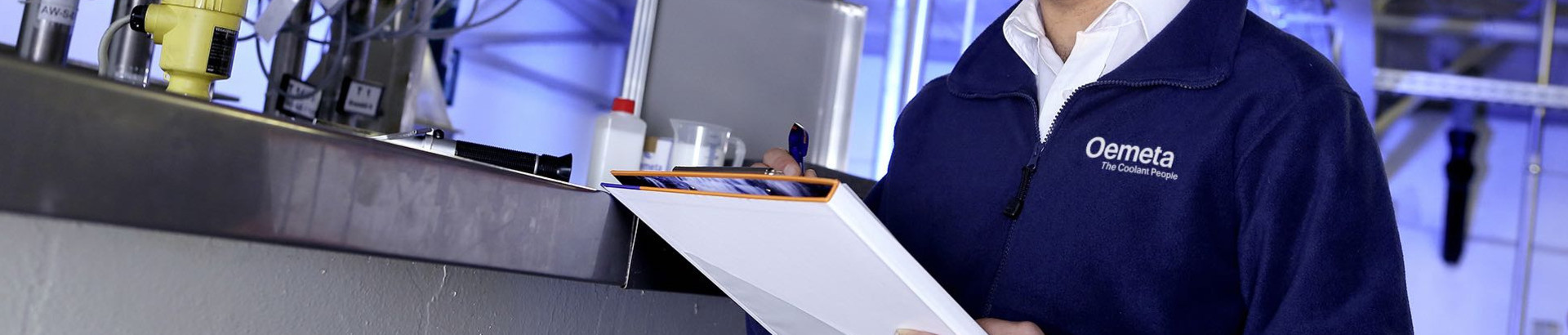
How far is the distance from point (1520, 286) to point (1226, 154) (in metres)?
4.95

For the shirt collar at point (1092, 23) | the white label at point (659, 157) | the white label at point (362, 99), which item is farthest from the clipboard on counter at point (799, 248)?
the white label at point (362, 99)

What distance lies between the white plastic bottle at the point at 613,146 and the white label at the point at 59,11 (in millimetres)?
516

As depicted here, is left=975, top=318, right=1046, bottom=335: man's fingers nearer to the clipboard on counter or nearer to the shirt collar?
the clipboard on counter

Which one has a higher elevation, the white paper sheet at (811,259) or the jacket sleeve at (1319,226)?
the jacket sleeve at (1319,226)

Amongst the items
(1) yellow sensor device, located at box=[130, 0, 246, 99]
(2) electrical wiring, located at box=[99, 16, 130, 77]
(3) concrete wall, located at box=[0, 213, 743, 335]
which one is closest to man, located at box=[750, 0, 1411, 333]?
(3) concrete wall, located at box=[0, 213, 743, 335]

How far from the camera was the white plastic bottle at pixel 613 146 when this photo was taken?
136cm

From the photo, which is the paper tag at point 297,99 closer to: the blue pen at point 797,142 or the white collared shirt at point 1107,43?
the blue pen at point 797,142

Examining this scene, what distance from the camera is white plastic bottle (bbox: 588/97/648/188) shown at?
1.36 meters

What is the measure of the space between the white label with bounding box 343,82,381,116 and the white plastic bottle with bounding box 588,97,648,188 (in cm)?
81

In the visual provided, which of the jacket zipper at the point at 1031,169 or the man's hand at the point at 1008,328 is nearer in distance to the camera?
the man's hand at the point at 1008,328

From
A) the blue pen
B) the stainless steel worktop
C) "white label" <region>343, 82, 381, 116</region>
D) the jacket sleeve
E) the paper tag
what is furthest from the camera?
"white label" <region>343, 82, 381, 116</region>

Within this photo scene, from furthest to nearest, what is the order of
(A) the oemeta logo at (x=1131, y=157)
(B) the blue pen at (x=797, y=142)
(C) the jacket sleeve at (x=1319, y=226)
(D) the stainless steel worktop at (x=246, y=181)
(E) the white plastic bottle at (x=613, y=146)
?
(E) the white plastic bottle at (x=613, y=146) → (B) the blue pen at (x=797, y=142) → (A) the oemeta logo at (x=1131, y=157) → (C) the jacket sleeve at (x=1319, y=226) → (D) the stainless steel worktop at (x=246, y=181)

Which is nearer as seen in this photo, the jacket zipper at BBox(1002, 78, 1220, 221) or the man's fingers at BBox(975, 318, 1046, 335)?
the man's fingers at BBox(975, 318, 1046, 335)

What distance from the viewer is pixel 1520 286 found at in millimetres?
5105
